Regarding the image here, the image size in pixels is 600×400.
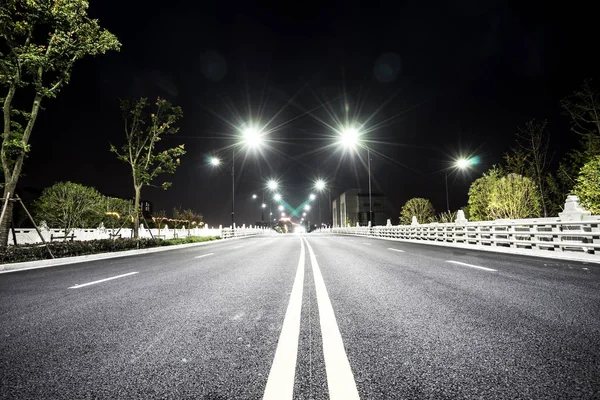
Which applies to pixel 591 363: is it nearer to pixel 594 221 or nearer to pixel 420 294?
pixel 420 294

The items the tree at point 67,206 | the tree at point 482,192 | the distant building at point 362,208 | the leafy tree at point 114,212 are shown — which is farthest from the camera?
the distant building at point 362,208

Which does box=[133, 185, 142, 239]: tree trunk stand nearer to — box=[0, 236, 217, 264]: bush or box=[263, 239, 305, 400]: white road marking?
box=[0, 236, 217, 264]: bush

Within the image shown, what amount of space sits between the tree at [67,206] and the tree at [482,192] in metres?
46.6

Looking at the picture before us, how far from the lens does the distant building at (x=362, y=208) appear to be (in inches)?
3830

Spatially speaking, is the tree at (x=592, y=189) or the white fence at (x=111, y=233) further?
the white fence at (x=111, y=233)

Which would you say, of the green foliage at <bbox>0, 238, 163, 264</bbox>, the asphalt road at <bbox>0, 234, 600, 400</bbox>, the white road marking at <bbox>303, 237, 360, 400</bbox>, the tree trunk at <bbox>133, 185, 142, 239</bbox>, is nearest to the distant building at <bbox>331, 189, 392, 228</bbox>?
the tree trunk at <bbox>133, 185, 142, 239</bbox>

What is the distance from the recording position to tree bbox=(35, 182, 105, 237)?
3136 cm

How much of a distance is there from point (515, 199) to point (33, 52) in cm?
4101

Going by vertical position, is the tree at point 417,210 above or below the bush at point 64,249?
above

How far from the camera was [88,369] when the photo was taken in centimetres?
217

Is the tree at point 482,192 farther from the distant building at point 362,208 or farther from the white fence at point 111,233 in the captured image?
the distant building at point 362,208

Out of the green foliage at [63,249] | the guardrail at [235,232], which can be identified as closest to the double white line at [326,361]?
the green foliage at [63,249]

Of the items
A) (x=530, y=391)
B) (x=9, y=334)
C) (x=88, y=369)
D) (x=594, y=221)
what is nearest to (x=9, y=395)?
(x=88, y=369)

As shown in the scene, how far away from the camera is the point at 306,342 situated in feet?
8.54
